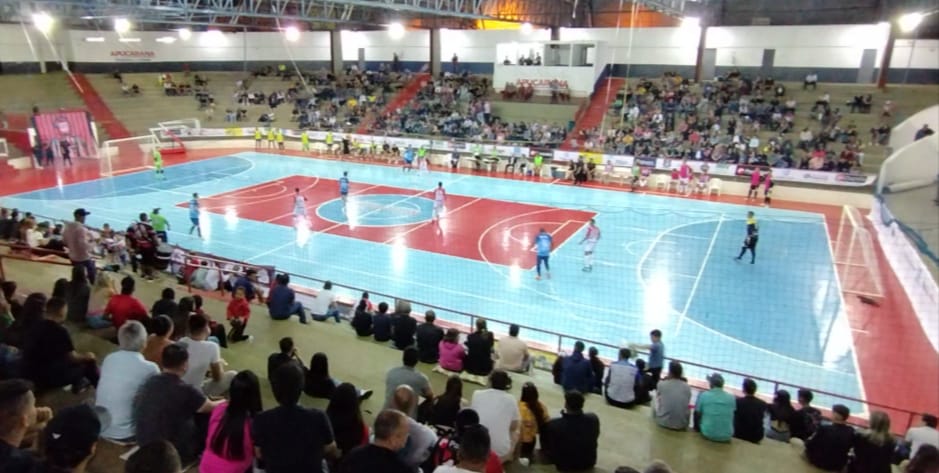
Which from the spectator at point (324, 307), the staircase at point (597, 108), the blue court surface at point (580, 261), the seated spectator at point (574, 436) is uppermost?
the staircase at point (597, 108)

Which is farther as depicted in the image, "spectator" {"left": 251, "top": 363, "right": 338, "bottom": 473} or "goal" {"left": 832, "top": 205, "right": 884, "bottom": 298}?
"goal" {"left": 832, "top": 205, "right": 884, "bottom": 298}

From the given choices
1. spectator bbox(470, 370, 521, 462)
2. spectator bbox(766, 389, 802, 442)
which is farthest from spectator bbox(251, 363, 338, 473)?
spectator bbox(766, 389, 802, 442)

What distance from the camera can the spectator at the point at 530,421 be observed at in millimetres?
5598

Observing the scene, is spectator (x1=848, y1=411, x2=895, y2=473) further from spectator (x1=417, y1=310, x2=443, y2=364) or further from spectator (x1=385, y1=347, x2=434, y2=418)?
spectator (x1=417, y1=310, x2=443, y2=364)

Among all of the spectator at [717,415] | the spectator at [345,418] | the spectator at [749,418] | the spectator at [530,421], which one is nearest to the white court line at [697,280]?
the spectator at [749,418]

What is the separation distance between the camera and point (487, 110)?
34438 millimetres

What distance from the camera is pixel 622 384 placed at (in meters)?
7.59

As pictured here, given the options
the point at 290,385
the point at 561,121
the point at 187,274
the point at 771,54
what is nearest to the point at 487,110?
the point at 561,121

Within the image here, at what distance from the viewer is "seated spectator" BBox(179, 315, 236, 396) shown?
5.66 m

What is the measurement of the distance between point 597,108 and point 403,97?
13.0 metres

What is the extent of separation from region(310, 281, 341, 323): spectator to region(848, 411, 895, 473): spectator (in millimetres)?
8198

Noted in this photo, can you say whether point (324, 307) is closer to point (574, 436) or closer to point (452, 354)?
point (452, 354)

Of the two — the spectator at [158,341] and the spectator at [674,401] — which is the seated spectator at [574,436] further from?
the spectator at [158,341]

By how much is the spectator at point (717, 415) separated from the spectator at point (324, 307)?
267 inches
